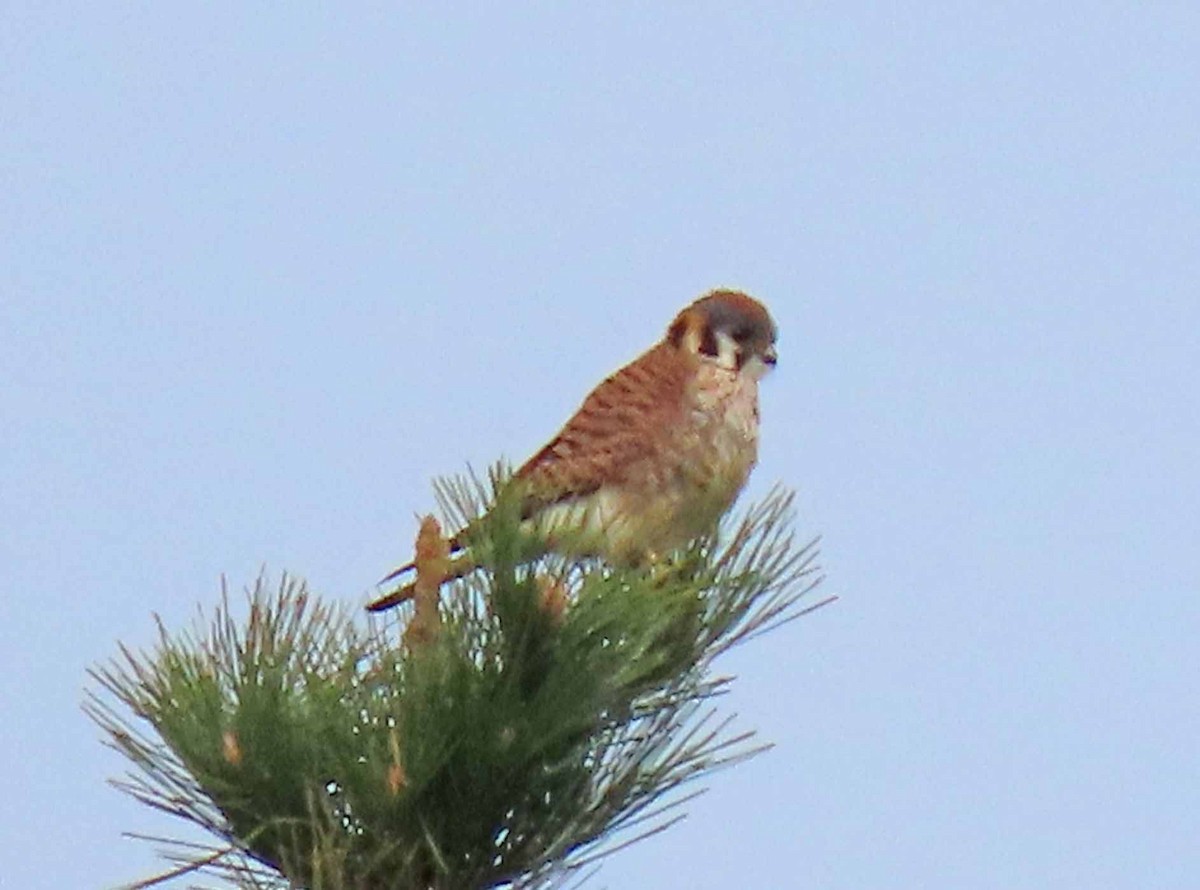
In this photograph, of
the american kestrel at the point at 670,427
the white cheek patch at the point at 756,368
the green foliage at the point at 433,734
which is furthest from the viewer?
the white cheek patch at the point at 756,368

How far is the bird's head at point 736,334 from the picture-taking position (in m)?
4.48

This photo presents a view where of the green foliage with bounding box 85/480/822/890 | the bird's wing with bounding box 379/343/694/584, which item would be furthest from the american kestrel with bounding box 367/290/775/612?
the green foliage with bounding box 85/480/822/890

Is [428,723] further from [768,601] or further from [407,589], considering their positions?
[407,589]

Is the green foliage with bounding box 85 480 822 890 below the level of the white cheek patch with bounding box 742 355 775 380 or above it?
below

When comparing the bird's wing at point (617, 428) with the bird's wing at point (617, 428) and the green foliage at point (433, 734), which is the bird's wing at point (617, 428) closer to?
the bird's wing at point (617, 428)

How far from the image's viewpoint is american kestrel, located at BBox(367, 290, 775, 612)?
3969 millimetres

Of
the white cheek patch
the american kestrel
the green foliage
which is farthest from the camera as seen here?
the white cheek patch

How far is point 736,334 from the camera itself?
450cm

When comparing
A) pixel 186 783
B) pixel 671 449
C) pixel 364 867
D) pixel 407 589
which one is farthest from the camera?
pixel 671 449

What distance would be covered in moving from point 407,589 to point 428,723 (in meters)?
1.52

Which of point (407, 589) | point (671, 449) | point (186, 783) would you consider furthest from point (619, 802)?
point (671, 449)

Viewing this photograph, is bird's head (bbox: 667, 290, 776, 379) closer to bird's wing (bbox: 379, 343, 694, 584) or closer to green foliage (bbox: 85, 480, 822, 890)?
bird's wing (bbox: 379, 343, 694, 584)

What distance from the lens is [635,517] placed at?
149 inches

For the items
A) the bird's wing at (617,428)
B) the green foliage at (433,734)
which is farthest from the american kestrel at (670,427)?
the green foliage at (433,734)
